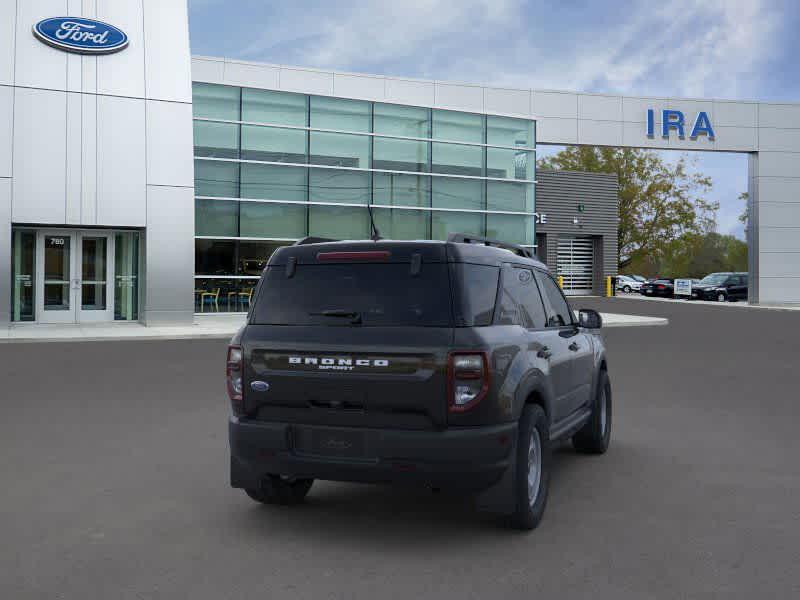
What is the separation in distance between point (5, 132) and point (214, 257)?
7063mm

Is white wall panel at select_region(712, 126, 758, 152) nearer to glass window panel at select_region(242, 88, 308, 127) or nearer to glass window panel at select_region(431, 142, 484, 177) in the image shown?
glass window panel at select_region(431, 142, 484, 177)

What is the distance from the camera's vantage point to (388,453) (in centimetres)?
492

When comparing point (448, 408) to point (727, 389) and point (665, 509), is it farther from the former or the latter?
point (727, 389)

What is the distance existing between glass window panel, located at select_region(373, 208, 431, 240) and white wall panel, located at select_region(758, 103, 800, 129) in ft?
67.3

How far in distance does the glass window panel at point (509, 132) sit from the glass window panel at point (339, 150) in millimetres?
5004

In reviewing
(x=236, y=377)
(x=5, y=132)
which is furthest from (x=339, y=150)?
(x=236, y=377)

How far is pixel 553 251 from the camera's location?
5472cm

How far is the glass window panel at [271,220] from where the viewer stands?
28172mm

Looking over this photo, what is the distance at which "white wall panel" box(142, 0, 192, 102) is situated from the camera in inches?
979

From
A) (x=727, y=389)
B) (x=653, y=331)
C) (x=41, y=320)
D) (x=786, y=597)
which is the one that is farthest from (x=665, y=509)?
(x=41, y=320)

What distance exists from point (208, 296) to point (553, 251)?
31541 millimetres

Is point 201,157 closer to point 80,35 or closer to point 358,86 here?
point 80,35

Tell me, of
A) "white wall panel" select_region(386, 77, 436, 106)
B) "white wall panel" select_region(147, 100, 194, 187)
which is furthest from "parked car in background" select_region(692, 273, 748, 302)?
"white wall panel" select_region(147, 100, 194, 187)

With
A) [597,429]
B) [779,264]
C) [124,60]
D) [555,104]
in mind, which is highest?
[555,104]
